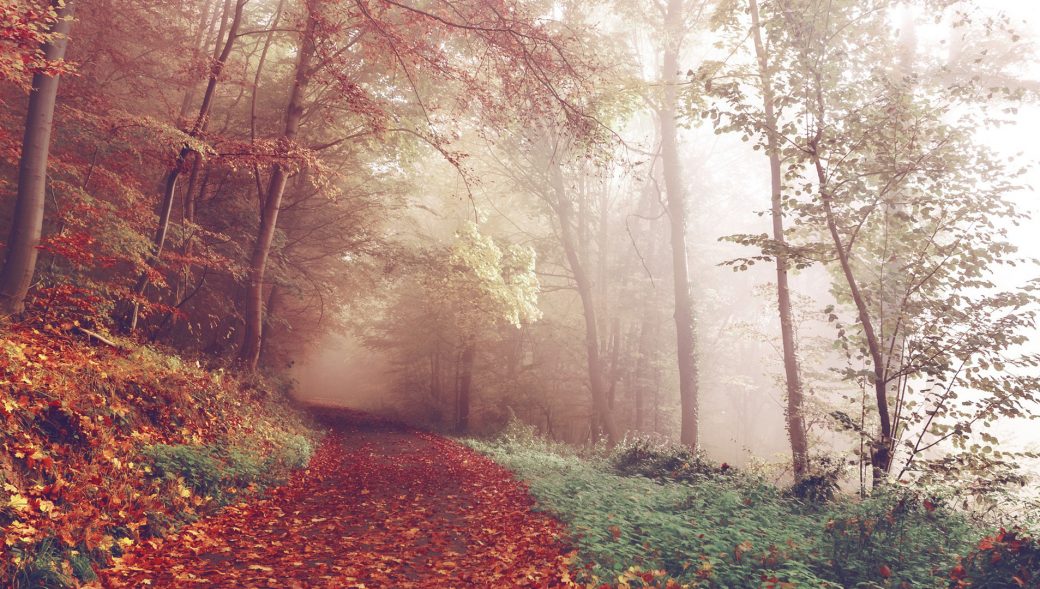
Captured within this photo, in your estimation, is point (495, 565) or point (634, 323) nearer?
point (495, 565)

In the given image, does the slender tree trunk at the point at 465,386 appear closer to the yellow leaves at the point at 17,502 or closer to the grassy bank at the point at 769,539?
the grassy bank at the point at 769,539

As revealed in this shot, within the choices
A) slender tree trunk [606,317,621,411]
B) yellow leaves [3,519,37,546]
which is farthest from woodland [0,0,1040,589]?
slender tree trunk [606,317,621,411]

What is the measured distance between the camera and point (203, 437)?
24.0ft

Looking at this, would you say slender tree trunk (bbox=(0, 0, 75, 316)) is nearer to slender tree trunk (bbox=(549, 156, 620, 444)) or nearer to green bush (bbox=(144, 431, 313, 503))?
green bush (bbox=(144, 431, 313, 503))

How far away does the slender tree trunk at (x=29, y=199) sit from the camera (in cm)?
743

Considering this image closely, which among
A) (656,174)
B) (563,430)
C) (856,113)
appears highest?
(656,174)

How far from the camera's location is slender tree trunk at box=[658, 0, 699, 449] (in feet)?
43.5

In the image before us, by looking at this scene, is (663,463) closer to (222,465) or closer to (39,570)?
(222,465)

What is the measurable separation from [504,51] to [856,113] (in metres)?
4.71

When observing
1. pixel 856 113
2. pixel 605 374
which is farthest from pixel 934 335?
pixel 605 374

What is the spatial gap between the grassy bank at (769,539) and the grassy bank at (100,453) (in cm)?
392

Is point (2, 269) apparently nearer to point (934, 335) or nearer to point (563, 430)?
point (934, 335)

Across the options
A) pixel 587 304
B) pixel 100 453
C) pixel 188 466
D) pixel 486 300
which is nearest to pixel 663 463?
pixel 188 466

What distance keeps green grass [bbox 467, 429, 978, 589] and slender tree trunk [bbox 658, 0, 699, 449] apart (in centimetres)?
551
